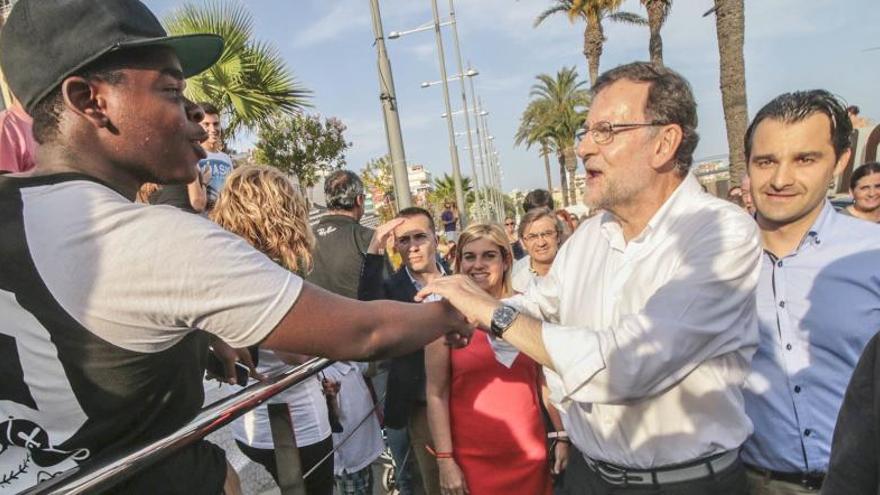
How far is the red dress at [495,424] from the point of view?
9.39ft

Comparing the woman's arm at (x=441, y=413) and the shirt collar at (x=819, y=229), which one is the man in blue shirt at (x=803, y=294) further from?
the woman's arm at (x=441, y=413)

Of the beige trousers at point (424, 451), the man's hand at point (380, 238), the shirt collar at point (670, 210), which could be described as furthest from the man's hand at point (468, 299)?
the man's hand at point (380, 238)

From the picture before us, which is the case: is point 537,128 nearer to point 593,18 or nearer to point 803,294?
point 593,18

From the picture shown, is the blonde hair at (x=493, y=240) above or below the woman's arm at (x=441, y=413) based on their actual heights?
above

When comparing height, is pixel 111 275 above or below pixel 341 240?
above

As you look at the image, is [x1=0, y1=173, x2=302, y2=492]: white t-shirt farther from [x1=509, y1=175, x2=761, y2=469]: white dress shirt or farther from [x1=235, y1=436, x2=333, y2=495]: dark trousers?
[x1=235, y1=436, x2=333, y2=495]: dark trousers

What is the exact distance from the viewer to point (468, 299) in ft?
6.44

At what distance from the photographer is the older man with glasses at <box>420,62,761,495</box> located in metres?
1.71

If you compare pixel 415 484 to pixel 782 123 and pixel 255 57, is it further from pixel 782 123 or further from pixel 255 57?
pixel 255 57

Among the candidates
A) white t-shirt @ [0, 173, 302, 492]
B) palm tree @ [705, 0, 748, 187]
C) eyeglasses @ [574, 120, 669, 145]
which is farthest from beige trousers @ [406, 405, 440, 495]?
palm tree @ [705, 0, 748, 187]

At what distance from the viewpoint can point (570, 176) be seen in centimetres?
4719

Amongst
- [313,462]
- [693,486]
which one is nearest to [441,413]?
[313,462]

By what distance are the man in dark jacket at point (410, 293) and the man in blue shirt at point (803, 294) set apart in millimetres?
1766

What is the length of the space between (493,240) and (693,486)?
1829mm
